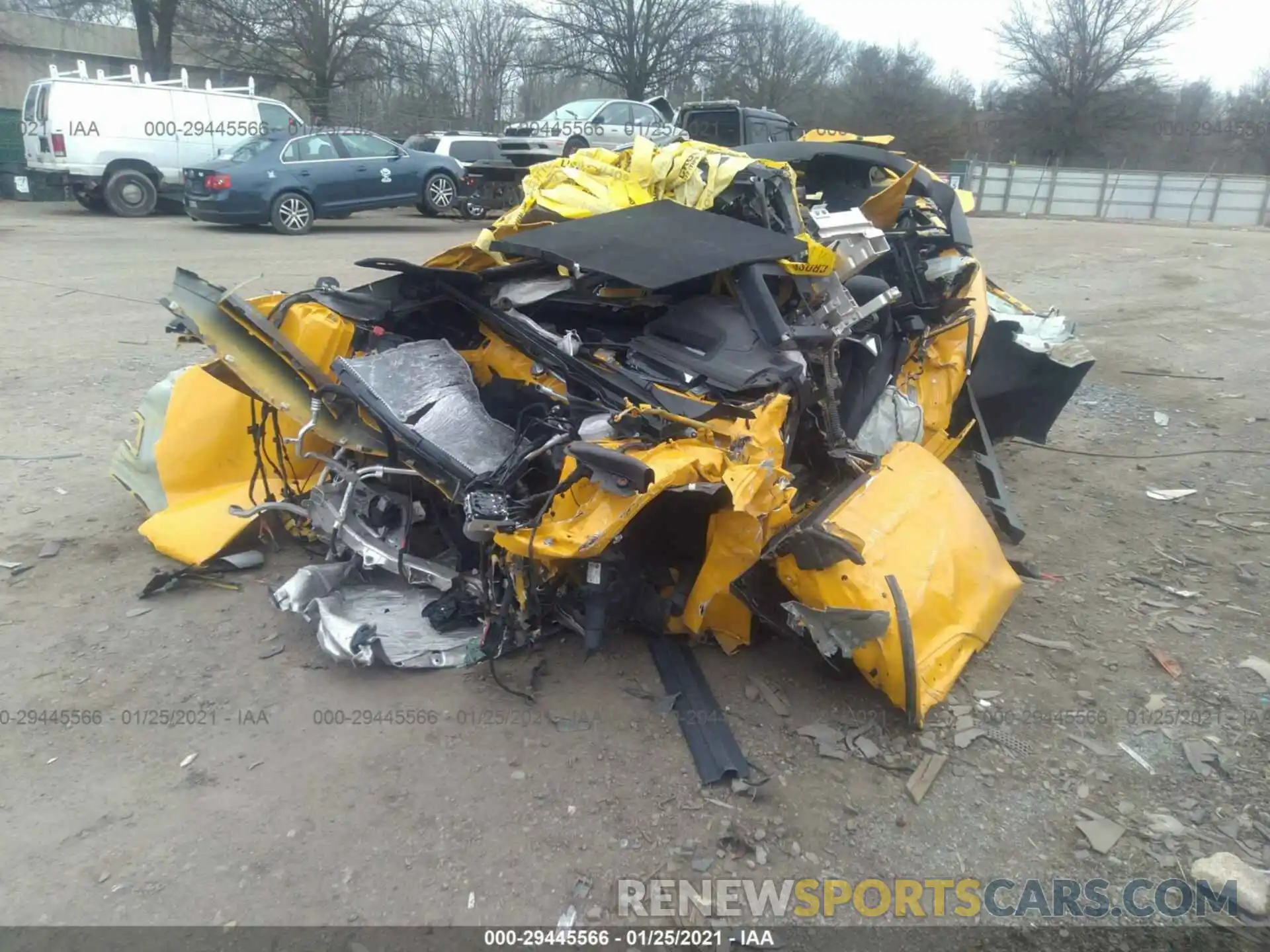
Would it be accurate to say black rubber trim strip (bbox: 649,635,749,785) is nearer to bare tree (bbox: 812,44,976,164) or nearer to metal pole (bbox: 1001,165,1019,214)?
metal pole (bbox: 1001,165,1019,214)

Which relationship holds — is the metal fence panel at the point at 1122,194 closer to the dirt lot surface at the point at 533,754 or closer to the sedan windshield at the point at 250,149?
the sedan windshield at the point at 250,149

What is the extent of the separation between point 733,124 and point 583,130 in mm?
3941

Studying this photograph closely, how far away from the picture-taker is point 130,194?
47.3ft

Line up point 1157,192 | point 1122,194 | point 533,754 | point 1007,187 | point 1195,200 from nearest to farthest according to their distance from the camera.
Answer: point 533,754
point 1195,200
point 1157,192
point 1122,194
point 1007,187

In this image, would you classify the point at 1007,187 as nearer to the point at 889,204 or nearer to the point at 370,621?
the point at 889,204

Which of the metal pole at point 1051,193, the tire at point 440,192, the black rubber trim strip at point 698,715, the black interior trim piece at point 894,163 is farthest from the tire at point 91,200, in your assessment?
the metal pole at point 1051,193

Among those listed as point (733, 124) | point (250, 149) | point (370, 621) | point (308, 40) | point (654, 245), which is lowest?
point (370, 621)

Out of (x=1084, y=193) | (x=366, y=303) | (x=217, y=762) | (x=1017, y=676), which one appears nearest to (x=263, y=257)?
(x=366, y=303)

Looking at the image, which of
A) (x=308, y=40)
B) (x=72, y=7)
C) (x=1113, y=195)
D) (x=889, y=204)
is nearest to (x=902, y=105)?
(x=1113, y=195)

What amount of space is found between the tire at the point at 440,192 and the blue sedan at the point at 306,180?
0.08ft

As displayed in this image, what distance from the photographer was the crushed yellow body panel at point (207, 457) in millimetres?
3857

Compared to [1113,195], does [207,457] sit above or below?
below

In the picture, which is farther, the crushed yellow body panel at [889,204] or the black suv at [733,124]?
the black suv at [733,124]

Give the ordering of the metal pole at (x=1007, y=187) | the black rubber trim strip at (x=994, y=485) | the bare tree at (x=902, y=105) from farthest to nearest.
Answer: the bare tree at (x=902, y=105)
the metal pole at (x=1007, y=187)
the black rubber trim strip at (x=994, y=485)
